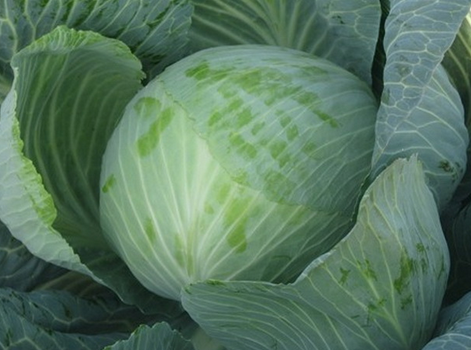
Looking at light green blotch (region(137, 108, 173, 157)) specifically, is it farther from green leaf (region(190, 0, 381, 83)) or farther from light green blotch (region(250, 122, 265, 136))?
green leaf (region(190, 0, 381, 83))

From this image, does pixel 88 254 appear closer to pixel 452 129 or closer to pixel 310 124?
pixel 310 124

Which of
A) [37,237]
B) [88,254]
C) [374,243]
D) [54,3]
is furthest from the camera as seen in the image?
[88,254]

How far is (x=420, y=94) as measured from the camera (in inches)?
48.7

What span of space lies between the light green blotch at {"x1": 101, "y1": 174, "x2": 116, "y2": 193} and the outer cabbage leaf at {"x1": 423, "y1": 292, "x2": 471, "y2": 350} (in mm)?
518

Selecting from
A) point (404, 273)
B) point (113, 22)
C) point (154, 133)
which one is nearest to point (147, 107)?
point (154, 133)

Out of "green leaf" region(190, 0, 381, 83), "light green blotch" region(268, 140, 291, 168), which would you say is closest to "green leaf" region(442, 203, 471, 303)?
"green leaf" region(190, 0, 381, 83)

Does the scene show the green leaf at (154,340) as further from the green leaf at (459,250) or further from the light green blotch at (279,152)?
the green leaf at (459,250)

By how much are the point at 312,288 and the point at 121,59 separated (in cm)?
53

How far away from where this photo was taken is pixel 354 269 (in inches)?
44.6

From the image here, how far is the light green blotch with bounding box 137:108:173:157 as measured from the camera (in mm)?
1329

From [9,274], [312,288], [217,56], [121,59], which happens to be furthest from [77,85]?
[312,288]

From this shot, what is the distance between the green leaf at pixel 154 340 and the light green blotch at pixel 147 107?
0.31 meters

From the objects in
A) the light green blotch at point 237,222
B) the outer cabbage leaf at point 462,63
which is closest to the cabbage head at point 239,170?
the light green blotch at point 237,222

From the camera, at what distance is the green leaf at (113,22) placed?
4.60 ft
